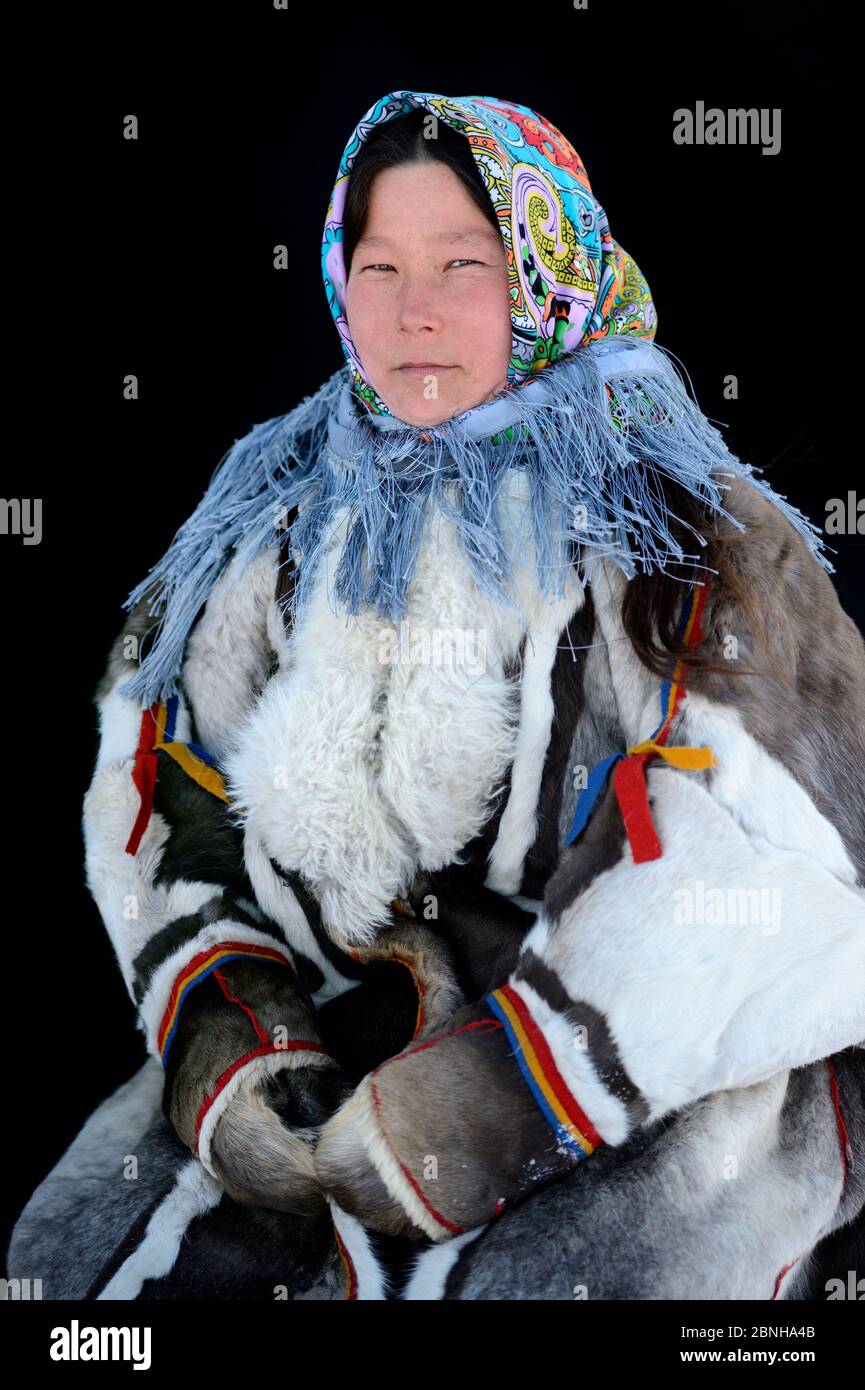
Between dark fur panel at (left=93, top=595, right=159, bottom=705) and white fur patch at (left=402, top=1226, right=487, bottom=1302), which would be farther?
dark fur panel at (left=93, top=595, right=159, bottom=705)

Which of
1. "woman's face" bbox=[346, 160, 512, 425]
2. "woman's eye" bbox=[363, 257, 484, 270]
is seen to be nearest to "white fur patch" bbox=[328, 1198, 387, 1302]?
"woman's face" bbox=[346, 160, 512, 425]

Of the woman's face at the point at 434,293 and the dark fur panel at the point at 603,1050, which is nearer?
the dark fur panel at the point at 603,1050

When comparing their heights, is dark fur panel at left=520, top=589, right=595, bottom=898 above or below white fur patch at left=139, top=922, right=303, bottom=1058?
above

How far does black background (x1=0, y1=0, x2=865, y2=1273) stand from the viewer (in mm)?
1911

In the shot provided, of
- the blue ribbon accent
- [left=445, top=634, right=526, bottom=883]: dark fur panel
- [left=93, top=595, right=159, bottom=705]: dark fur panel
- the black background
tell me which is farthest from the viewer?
the black background

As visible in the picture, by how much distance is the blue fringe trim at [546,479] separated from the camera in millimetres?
1325

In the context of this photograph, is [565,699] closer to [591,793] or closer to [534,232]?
[591,793]

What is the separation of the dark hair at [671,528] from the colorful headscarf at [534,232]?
14 mm

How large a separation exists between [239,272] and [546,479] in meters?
0.95

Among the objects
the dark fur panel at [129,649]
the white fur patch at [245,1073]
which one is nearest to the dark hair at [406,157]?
the dark fur panel at [129,649]

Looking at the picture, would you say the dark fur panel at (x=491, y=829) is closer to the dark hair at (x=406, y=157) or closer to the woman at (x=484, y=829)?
the woman at (x=484, y=829)

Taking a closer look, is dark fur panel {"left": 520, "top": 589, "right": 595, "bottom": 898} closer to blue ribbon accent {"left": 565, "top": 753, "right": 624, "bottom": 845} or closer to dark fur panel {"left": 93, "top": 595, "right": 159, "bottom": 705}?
blue ribbon accent {"left": 565, "top": 753, "right": 624, "bottom": 845}
